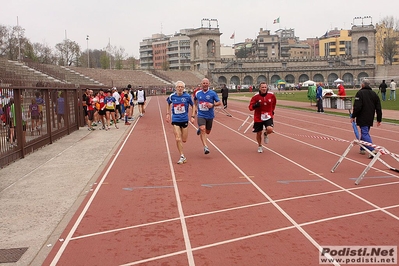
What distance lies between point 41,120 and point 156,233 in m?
10.1

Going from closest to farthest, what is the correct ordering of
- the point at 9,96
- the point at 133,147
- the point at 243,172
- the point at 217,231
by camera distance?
the point at 217,231 < the point at 243,172 < the point at 9,96 < the point at 133,147

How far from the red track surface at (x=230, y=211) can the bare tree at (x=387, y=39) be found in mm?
108759

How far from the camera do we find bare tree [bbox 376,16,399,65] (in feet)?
365

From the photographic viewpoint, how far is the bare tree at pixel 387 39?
365 ft

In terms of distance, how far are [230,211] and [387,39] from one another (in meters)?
116

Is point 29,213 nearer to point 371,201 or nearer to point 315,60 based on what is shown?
point 371,201

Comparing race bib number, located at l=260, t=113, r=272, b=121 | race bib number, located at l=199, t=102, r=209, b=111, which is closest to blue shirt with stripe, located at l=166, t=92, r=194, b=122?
race bib number, located at l=199, t=102, r=209, b=111

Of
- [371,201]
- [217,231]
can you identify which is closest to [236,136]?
[371,201]

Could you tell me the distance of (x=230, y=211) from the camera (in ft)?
23.1

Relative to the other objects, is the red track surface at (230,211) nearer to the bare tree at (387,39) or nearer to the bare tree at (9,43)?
the bare tree at (9,43)

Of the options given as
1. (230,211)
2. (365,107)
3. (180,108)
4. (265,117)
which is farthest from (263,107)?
(230,211)

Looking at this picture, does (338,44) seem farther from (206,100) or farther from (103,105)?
(206,100)

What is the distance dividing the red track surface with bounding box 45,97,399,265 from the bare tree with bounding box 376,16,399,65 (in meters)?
109

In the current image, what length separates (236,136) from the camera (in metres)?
16.9
